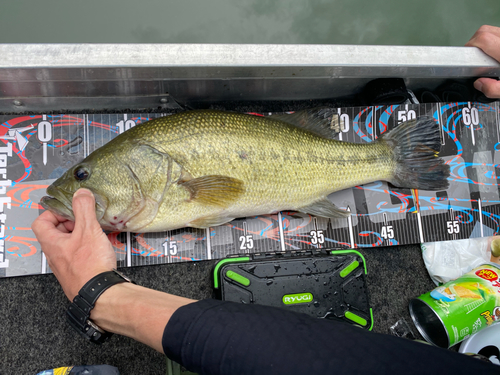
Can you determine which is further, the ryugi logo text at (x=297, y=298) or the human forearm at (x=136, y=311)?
the ryugi logo text at (x=297, y=298)

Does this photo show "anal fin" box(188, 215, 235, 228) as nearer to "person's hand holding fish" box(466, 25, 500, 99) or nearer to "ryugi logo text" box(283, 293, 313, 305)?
"ryugi logo text" box(283, 293, 313, 305)

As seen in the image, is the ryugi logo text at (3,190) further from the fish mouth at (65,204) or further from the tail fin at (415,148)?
the tail fin at (415,148)

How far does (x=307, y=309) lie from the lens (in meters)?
1.76

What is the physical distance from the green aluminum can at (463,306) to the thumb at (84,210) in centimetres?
187

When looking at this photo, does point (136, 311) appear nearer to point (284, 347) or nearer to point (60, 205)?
point (284, 347)

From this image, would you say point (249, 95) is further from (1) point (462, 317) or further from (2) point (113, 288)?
(1) point (462, 317)

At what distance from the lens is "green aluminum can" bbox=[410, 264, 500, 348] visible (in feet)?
5.84

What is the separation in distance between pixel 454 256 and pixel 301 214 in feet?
3.38

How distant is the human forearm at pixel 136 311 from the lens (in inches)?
42.7

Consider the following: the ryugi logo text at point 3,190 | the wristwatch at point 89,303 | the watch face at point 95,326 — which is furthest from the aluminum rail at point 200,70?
the watch face at point 95,326

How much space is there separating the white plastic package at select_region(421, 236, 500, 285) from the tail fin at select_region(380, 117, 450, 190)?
0.50 m

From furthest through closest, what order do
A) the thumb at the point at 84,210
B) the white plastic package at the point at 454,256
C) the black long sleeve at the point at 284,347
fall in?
the white plastic package at the point at 454,256, the thumb at the point at 84,210, the black long sleeve at the point at 284,347

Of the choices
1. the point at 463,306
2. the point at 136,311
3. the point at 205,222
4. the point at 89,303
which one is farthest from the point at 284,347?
the point at 463,306

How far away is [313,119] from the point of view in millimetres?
1851
